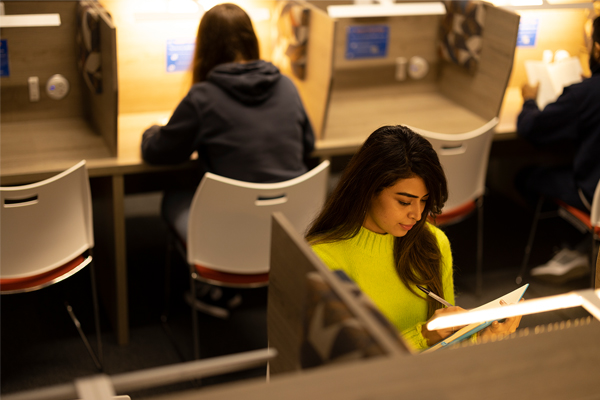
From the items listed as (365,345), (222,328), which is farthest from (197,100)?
(365,345)

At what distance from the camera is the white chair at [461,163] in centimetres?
230

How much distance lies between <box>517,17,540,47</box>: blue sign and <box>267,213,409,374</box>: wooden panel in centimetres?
250

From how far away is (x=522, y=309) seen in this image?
2.80 ft

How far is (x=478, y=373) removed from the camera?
0.77 meters

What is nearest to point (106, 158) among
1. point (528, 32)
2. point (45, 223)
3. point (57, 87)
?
point (45, 223)

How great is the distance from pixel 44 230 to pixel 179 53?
1.05 metres

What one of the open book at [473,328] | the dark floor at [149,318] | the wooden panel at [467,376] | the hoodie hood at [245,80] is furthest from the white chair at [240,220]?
the wooden panel at [467,376]

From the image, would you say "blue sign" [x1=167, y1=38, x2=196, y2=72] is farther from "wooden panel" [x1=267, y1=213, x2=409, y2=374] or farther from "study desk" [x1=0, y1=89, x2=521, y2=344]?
"wooden panel" [x1=267, y1=213, x2=409, y2=374]

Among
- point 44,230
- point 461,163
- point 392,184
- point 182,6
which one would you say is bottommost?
point 44,230

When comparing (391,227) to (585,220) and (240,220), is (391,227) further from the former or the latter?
(585,220)

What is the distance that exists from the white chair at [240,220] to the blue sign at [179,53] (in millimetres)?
903

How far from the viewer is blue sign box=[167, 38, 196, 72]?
264 centimetres

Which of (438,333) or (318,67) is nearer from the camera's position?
(438,333)

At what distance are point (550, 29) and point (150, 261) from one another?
222 centimetres
